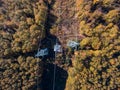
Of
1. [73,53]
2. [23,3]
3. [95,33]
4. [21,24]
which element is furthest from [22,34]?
[95,33]

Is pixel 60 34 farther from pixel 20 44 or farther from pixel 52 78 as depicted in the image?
pixel 52 78

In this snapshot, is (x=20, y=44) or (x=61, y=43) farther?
(x=61, y=43)

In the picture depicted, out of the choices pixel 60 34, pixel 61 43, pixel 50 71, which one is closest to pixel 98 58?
pixel 61 43

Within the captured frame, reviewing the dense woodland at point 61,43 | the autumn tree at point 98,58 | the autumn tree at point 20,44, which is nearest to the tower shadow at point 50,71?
the dense woodland at point 61,43

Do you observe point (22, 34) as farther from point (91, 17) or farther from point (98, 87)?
point (98, 87)

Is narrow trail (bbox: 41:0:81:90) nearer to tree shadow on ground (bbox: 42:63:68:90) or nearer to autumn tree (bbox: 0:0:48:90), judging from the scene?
tree shadow on ground (bbox: 42:63:68:90)

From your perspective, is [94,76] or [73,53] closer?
[94,76]

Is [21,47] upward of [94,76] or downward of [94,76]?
upward

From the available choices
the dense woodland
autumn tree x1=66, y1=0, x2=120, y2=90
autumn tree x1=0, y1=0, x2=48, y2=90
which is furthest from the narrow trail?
autumn tree x1=66, y1=0, x2=120, y2=90

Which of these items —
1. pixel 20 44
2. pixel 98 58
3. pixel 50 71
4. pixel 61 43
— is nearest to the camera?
pixel 98 58
